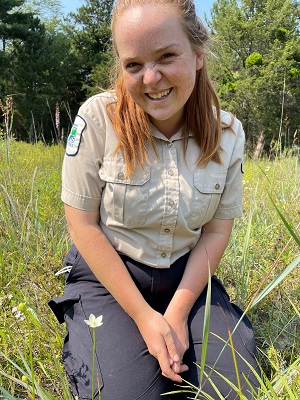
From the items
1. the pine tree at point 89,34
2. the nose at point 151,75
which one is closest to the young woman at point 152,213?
the nose at point 151,75

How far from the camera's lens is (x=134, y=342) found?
1199 millimetres

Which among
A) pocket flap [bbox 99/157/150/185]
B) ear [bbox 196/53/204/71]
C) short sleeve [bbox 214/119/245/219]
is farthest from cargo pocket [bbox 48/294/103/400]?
ear [bbox 196/53/204/71]

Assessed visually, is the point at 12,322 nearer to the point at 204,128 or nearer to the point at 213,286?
the point at 213,286

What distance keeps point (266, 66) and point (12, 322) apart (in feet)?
59.9

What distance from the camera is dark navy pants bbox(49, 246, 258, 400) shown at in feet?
3.66

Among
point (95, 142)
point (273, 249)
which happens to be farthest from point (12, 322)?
point (273, 249)

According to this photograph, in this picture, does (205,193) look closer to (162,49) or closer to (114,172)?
(114,172)

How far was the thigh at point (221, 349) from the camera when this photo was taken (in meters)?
1.13

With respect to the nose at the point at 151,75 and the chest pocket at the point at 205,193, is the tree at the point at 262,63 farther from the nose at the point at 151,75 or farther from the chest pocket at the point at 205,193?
the nose at the point at 151,75

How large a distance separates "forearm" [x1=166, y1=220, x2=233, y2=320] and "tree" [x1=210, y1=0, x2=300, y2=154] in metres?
16.3

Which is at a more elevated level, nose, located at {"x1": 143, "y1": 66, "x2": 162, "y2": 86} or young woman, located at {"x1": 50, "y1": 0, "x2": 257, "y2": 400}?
nose, located at {"x1": 143, "y1": 66, "x2": 162, "y2": 86}

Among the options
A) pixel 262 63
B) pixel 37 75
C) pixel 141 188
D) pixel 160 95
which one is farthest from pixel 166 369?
pixel 37 75

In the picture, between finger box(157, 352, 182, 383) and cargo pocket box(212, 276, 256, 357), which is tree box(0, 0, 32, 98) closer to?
cargo pocket box(212, 276, 256, 357)

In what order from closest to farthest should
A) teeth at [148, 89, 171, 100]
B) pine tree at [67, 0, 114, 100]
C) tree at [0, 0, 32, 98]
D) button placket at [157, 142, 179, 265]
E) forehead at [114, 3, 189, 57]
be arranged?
forehead at [114, 3, 189, 57], teeth at [148, 89, 171, 100], button placket at [157, 142, 179, 265], tree at [0, 0, 32, 98], pine tree at [67, 0, 114, 100]
